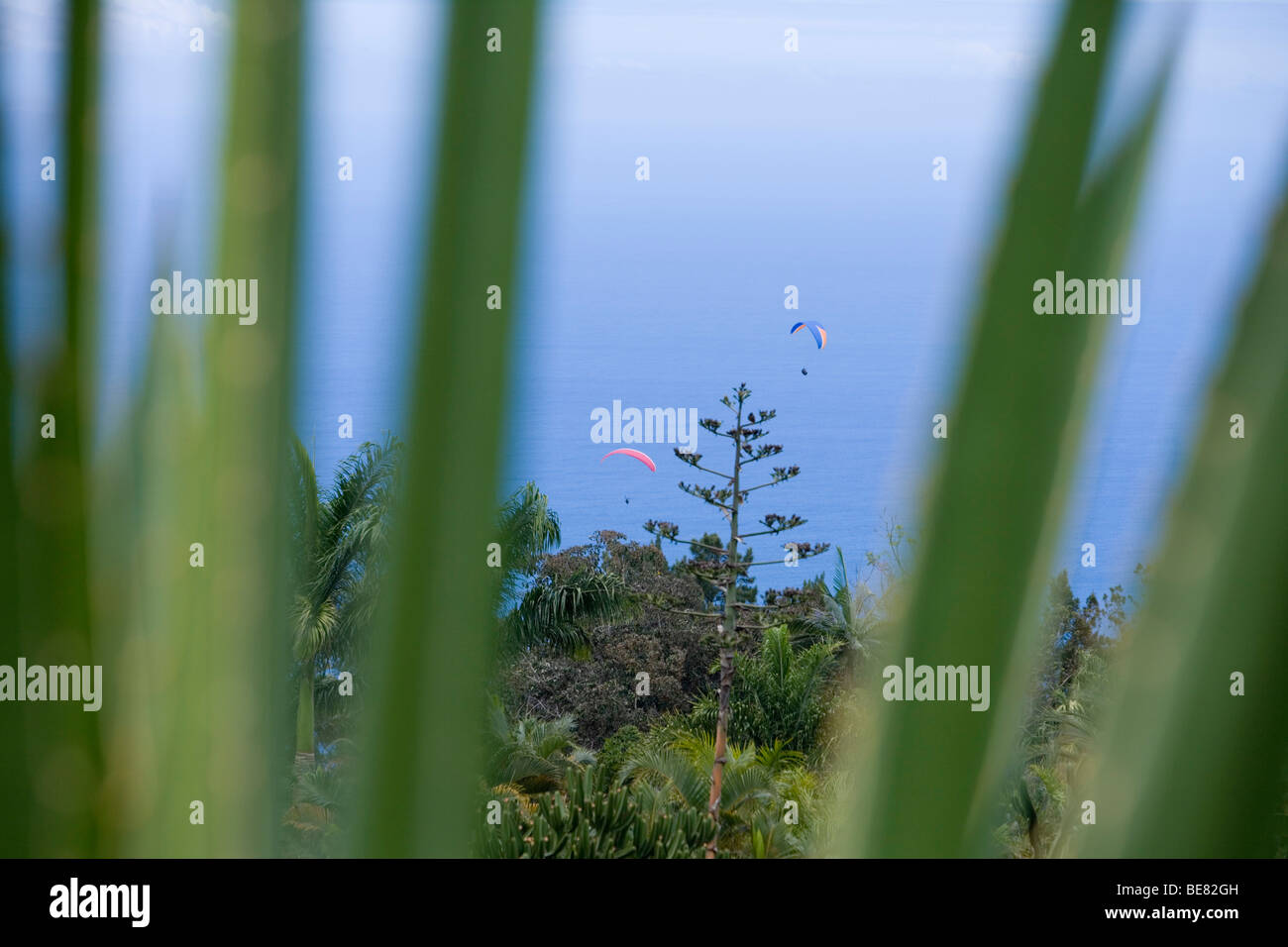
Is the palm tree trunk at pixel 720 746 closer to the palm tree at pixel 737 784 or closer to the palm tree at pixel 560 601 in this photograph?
the palm tree at pixel 737 784

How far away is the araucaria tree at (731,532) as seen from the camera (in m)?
6.05

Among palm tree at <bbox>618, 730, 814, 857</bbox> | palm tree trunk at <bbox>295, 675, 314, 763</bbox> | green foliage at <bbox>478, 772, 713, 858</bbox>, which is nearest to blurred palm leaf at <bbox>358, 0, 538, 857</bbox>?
green foliage at <bbox>478, 772, 713, 858</bbox>

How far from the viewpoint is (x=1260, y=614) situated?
73mm

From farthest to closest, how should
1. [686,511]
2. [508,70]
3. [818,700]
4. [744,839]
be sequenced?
[686,511] < [818,700] < [744,839] < [508,70]

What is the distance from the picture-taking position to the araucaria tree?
238 inches

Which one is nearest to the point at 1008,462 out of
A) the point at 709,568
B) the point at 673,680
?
the point at 709,568

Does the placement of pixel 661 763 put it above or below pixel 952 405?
below

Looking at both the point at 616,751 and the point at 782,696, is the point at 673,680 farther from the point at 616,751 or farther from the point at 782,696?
the point at 782,696

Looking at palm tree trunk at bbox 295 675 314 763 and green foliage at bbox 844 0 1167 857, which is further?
palm tree trunk at bbox 295 675 314 763

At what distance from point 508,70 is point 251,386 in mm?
32

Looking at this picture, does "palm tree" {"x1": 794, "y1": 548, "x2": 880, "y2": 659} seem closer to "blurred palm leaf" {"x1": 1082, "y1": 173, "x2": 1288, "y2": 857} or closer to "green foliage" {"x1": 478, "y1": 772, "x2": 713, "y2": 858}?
"green foliage" {"x1": 478, "y1": 772, "x2": 713, "y2": 858}

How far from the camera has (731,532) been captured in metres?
6.79

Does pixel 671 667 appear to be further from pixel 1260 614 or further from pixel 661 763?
pixel 1260 614
